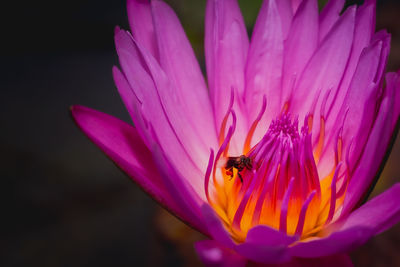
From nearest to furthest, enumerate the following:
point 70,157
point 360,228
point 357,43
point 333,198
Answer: point 360,228 → point 333,198 → point 357,43 → point 70,157

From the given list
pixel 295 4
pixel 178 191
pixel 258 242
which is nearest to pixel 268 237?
pixel 258 242

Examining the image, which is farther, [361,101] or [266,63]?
[266,63]

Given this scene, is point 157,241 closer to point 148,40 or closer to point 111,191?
point 111,191

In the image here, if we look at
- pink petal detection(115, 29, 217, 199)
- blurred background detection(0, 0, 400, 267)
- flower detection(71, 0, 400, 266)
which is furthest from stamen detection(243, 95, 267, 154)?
blurred background detection(0, 0, 400, 267)

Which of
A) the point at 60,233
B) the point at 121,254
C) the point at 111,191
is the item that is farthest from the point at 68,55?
the point at 121,254

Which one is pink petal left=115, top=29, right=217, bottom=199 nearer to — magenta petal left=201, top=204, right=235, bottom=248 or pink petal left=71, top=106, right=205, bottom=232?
pink petal left=71, top=106, right=205, bottom=232

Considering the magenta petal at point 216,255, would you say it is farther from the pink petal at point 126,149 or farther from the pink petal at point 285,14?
the pink petal at point 285,14

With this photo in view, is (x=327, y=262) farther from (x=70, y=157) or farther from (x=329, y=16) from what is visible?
(x=70, y=157)
